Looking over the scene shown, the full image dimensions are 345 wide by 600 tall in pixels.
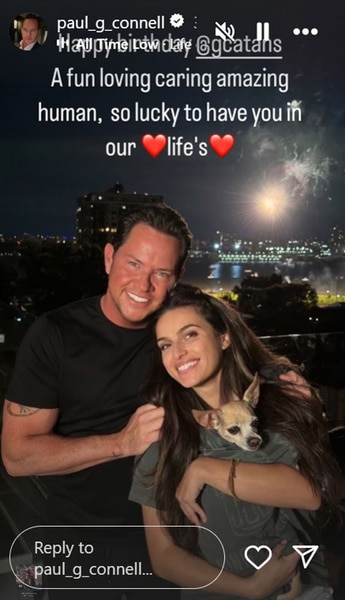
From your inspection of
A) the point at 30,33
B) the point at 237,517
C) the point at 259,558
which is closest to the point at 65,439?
the point at 237,517

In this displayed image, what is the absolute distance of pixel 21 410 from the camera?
146 cm

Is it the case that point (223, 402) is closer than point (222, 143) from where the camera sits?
Yes

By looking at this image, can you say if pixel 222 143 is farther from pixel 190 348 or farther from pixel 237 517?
pixel 237 517

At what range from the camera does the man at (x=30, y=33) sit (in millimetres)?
1620

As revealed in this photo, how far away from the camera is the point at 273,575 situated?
158 cm

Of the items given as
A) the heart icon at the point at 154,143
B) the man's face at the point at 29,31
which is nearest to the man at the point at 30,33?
the man's face at the point at 29,31

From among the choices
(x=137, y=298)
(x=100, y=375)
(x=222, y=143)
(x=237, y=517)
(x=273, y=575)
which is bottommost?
(x=273, y=575)

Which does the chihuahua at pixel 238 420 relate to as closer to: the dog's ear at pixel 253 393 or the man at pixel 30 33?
the dog's ear at pixel 253 393

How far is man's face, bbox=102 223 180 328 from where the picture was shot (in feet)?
4.74

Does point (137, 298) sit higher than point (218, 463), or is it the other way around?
point (137, 298)

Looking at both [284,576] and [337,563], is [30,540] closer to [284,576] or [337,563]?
[284,576]

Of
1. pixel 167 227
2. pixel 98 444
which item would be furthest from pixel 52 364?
pixel 167 227

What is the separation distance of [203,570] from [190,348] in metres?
0.59

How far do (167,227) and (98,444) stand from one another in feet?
1.88
